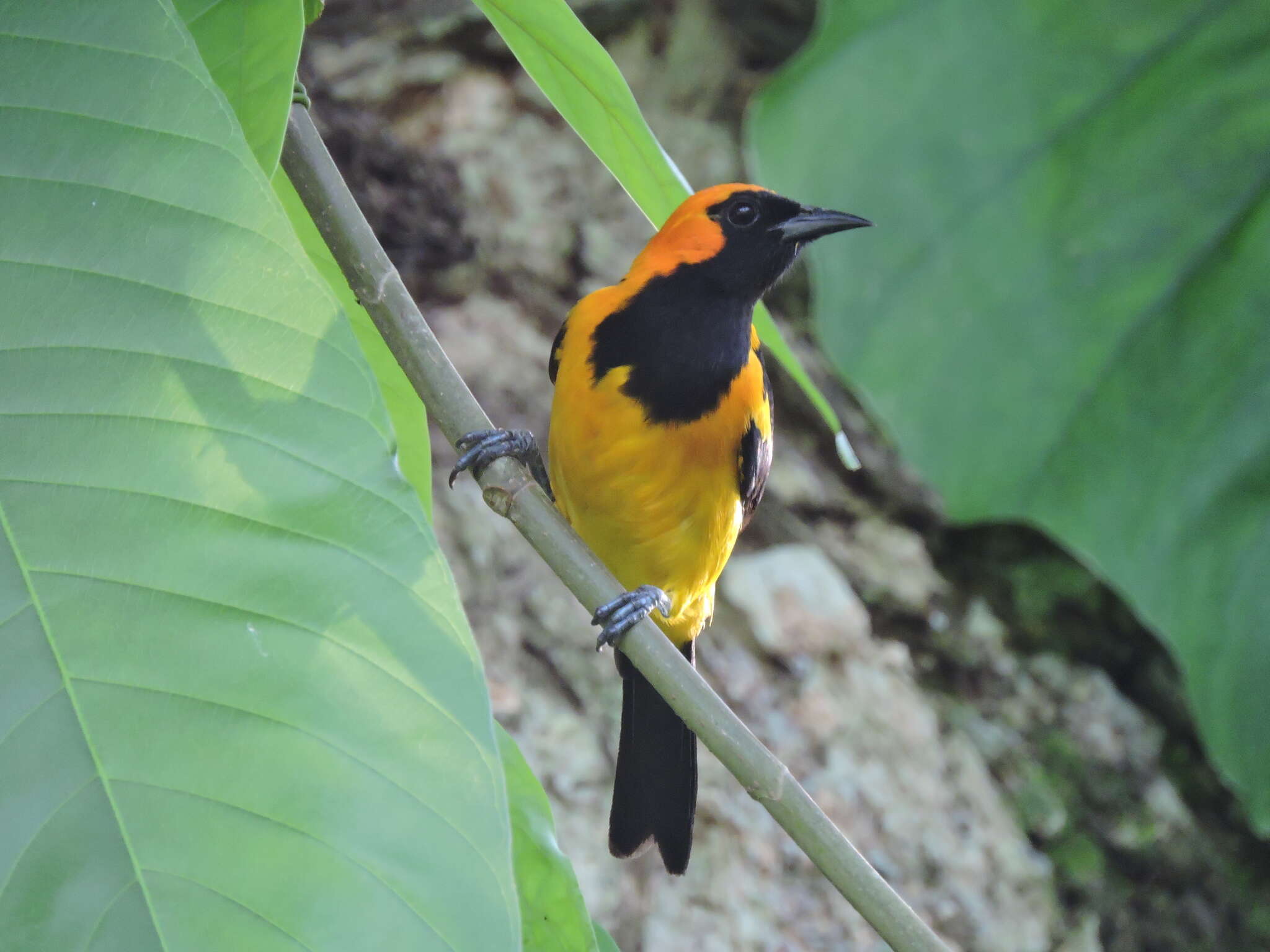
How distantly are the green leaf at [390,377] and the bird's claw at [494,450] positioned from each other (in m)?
0.04

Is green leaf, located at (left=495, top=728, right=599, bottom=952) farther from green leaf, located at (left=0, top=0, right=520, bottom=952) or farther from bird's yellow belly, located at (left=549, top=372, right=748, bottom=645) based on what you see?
bird's yellow belly, located at (left=549, top=372, right=748, bottom=645)

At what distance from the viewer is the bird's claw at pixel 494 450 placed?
0.96 m

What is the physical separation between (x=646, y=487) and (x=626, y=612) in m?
0.51

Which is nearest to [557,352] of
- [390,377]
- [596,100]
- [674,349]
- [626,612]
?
[674,349]

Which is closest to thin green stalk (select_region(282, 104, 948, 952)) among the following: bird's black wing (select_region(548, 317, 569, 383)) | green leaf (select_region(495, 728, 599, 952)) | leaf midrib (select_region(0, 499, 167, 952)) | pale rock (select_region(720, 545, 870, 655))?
green leaf (select_region(495, 728, 599, 952))

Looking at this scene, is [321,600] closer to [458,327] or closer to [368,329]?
[368,329]

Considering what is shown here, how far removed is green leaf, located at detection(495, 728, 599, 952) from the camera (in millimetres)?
924

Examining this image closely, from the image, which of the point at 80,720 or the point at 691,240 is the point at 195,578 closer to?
the point at 80,720

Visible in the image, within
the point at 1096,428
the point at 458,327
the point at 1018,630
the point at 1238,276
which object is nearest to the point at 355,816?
the point at 1096,428

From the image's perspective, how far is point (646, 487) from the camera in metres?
2.13

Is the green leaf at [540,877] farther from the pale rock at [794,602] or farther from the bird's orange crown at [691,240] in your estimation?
the pale rock at [794,602]

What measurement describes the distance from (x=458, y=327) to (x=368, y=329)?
2.41 meters

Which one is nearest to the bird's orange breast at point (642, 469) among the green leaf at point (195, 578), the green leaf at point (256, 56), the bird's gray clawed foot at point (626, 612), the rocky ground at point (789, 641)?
the bird's gray clawed foot at point (626, 612)

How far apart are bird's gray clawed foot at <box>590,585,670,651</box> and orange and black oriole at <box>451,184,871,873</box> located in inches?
0.9
